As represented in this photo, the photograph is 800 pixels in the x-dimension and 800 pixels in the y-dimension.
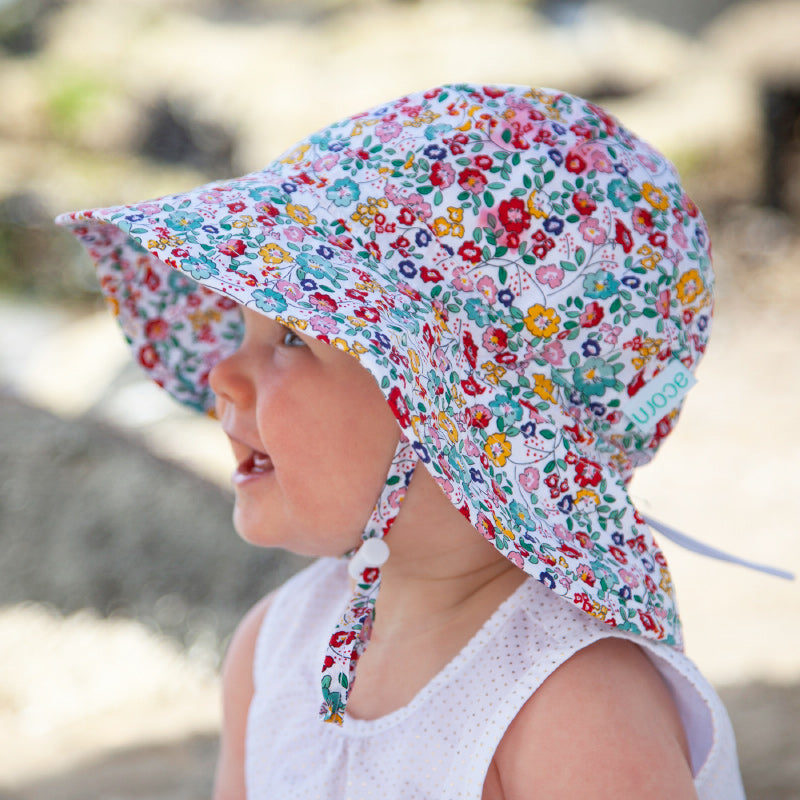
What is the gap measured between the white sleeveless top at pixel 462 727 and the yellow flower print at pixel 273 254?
569mm

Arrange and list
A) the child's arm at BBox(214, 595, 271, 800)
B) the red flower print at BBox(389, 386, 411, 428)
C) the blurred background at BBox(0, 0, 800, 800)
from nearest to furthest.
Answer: the red flower print at BBox(389, 386, 411, 428) < the child's arm at BBox(214, 595, 271, 800) < the blurred background at BBox(0, 0, 800, 800)

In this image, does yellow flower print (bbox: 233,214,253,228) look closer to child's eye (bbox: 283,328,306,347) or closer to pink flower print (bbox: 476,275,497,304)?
child's eye (bbox: 283,328,306,347)

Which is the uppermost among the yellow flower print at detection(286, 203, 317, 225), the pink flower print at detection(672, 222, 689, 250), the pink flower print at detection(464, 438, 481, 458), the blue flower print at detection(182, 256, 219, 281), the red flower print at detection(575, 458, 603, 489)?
the pink flower print at detection(672, 222, 689, 250)

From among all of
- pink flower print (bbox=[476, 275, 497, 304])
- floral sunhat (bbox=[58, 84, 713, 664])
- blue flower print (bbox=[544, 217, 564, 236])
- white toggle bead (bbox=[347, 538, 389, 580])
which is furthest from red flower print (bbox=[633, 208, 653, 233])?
white toggle bead (bbox=[347, 538, 389, 580])

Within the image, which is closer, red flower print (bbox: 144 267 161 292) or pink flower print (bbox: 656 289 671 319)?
pink flower print (bbox: 656 289 671 319)

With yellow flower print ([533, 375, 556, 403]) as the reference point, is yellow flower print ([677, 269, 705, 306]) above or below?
above

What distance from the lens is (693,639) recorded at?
301 cm

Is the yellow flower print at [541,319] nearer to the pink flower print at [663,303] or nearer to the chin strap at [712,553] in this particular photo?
the pink flower print at [663,303]

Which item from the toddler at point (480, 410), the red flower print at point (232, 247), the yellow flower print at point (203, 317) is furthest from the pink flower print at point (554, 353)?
the yellow flower print at point (203, 317)

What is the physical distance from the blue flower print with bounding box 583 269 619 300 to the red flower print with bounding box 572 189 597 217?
8 cm

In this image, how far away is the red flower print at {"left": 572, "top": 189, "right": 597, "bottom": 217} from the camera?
1268 mm

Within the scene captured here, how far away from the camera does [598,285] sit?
49.9 inches

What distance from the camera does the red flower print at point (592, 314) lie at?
4.17 feet

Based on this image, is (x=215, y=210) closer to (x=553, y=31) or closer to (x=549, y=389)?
(x=549, y=389)
